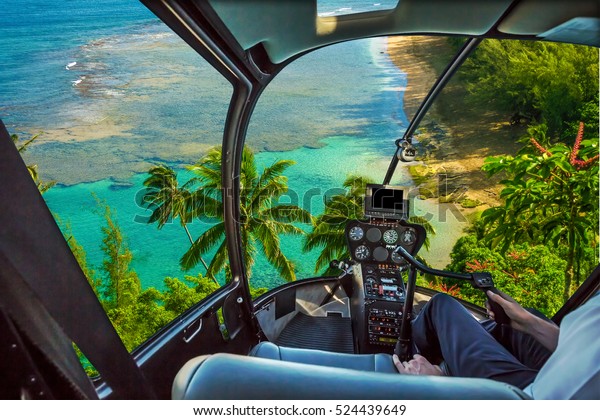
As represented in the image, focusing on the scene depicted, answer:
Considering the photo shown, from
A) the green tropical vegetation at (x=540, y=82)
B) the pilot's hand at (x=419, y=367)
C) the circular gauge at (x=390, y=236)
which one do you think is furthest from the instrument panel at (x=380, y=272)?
the green tropical vegetation at (x=540, y=82)

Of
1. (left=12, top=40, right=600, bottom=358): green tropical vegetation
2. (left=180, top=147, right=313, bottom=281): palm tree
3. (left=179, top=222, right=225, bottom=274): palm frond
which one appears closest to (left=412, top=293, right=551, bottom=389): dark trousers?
(left=12, top=40, right=600, bottom=358): green tropical vegetation

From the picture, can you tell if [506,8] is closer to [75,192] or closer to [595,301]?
[595,301]

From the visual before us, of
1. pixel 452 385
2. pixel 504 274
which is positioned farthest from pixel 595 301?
pixel 504 274

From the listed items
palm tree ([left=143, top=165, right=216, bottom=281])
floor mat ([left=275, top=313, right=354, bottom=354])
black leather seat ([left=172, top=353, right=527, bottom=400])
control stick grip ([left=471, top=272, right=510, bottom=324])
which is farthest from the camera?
palm tree ([left=143, top=165, right=216, bottom=281])

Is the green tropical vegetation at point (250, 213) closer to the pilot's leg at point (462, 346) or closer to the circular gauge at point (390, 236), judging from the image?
the circular gauge at point (390, 236)

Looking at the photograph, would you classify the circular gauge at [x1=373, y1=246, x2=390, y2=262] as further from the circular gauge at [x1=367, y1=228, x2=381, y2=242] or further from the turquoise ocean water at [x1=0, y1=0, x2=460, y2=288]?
the turquoise ocean water at [x1=0, y1=0, x2=460, y2=288]

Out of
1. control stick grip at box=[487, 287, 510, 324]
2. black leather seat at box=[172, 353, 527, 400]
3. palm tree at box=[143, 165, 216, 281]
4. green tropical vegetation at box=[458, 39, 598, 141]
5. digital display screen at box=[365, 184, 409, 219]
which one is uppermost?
green tropical vegetation at box=[458, 39, 598, 141]
